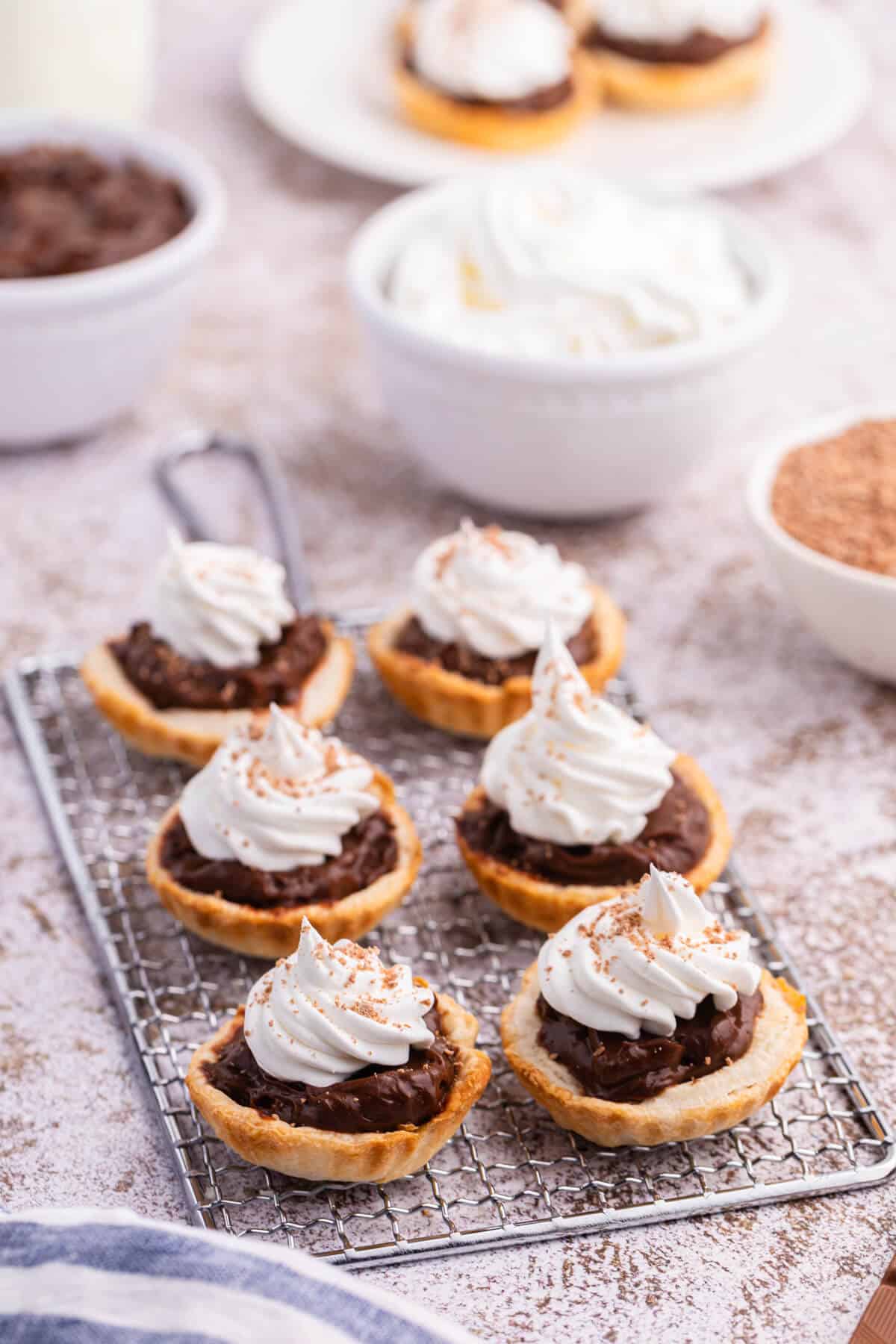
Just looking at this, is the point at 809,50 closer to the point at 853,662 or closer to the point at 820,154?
the point at 820,154

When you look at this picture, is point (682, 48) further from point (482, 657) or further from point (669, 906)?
point (669, 906)

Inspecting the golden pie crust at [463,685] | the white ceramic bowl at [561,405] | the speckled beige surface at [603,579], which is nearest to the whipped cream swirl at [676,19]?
the speckled beige surface at [603,579]

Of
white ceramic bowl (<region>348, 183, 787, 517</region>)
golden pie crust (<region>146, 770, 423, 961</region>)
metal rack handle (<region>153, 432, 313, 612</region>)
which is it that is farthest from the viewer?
metal rack handle (<region>153, 432, 313, 612</region>)

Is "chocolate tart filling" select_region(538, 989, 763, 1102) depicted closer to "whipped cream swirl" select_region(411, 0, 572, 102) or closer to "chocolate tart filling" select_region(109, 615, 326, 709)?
"chocolate tart filling" select_region(109, 615, 326, 709)

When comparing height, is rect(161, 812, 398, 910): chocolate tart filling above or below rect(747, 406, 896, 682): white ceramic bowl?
below

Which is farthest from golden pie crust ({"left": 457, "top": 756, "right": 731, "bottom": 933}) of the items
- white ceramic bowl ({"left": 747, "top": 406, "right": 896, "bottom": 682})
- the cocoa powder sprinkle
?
the cocoa powder sprinkle

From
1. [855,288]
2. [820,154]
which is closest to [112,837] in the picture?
[855,288]
